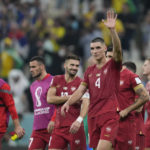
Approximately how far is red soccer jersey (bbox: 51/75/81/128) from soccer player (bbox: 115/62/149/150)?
1.07m

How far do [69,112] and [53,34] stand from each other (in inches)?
311

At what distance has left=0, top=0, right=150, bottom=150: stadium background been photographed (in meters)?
17.5

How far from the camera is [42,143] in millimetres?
11195

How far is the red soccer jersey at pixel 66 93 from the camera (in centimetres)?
1069

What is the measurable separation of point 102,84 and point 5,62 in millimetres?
8677

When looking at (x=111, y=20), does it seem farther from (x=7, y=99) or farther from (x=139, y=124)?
(x=139, y=124)

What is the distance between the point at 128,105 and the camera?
10039 millimetres

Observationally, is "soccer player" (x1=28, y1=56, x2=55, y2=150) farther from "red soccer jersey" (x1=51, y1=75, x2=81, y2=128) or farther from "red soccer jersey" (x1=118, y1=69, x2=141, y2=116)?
"red soccer jersey" (x1=118, y1=69, x2=141, y2=116)

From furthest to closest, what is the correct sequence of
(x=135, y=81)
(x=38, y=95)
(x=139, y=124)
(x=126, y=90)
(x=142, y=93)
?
(x=38, y=95) → (x=139, y=124) → (x=126, y=90) → (x=135, y=81) → (x=142, y=93)

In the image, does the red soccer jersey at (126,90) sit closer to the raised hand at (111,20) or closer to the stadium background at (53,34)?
the raised hand at (111,20)

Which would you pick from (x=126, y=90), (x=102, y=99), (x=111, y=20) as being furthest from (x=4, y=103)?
(x=111, y=20)

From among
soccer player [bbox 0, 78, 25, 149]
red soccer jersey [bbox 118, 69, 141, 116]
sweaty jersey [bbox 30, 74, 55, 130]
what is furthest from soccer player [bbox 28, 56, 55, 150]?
red soccer jersey [bbox 118, 69, 141, 116]

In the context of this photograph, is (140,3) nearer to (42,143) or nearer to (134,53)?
(134,53)

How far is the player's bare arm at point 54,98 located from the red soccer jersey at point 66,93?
10 centimetres
